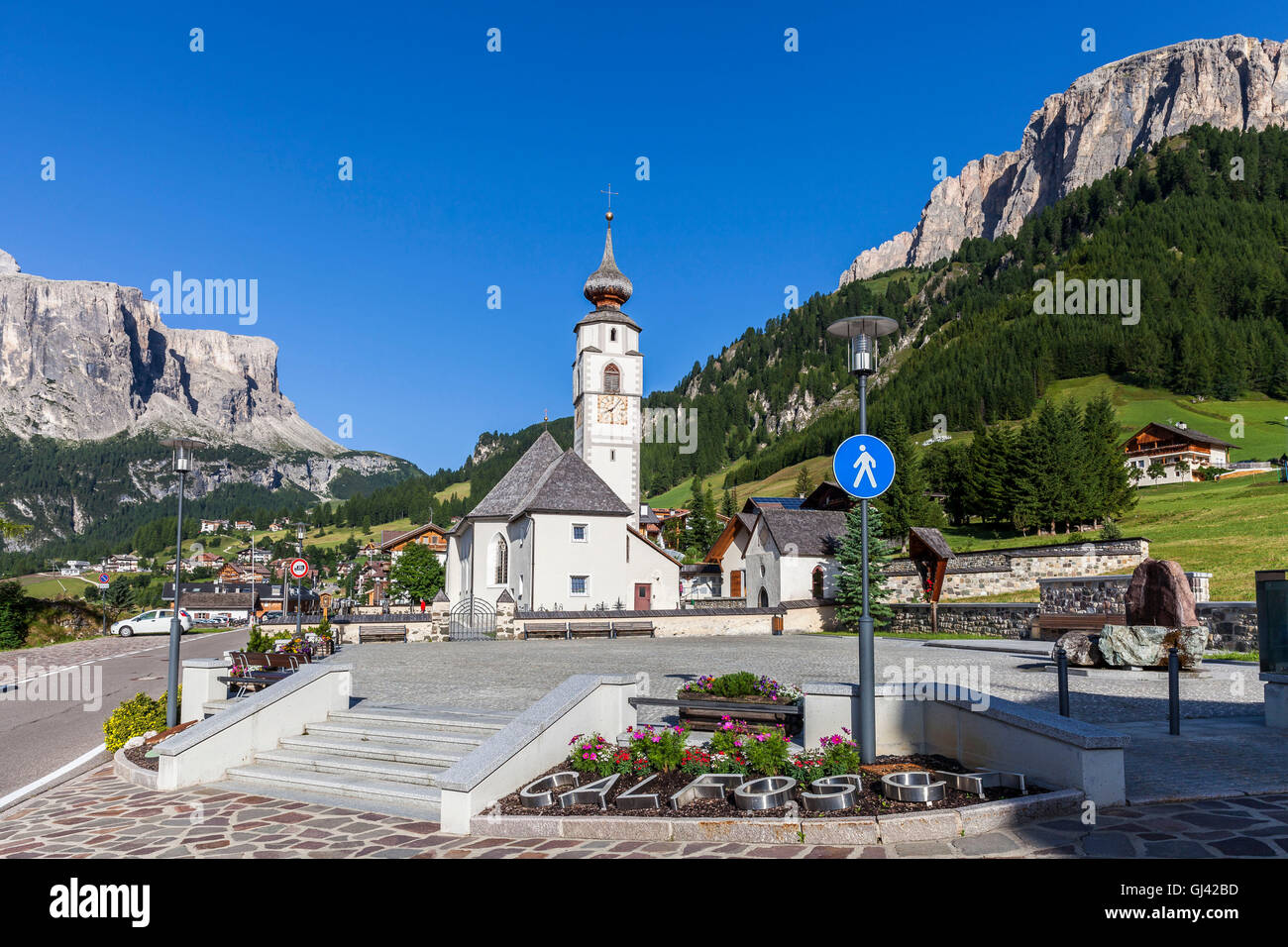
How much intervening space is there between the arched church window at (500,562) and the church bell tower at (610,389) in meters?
9.48

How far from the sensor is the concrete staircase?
8523 millimetres

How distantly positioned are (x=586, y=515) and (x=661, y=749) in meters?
31.6

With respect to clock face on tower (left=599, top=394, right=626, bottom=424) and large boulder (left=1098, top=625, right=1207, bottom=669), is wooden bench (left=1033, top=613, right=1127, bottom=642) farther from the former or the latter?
clock face on tower (left=599, top=394, right=626, bottom=424)

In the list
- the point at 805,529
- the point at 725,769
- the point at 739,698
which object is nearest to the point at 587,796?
the point at 725,769

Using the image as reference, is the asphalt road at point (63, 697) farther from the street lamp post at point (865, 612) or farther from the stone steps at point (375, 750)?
the street lamp post at point (865, 612)

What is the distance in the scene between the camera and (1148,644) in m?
16.2

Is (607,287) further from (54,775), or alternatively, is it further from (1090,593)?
(54,775)

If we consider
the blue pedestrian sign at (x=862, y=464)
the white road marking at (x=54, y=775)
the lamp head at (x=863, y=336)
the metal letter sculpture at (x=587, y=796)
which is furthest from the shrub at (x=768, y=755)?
the white road marking at (x=54, y=775)

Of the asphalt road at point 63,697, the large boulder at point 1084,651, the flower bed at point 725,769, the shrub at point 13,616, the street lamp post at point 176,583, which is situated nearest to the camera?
the flower bed at point 725,769

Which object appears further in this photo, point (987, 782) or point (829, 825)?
point (987, 782)

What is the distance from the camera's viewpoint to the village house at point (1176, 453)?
216 ft

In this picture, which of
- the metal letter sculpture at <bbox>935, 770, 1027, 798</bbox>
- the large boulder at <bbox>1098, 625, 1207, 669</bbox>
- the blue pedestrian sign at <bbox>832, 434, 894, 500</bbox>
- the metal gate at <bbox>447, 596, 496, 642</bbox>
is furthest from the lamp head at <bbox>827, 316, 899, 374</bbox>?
the metal gate at <bbox>447, 596, 496, 642</bbox>

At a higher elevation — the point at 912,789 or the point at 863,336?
the point at 863,336
